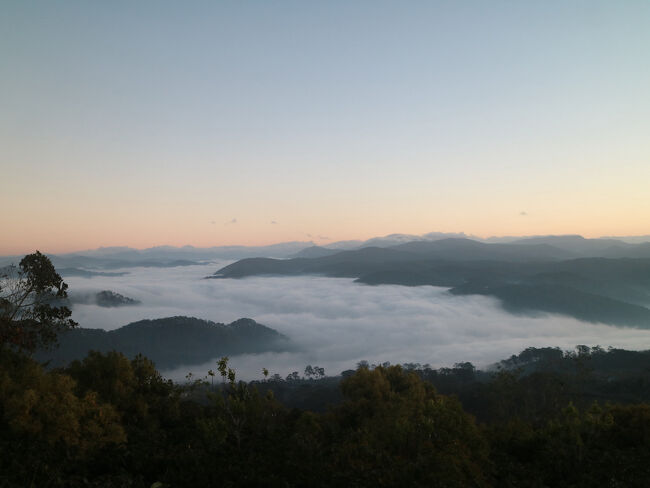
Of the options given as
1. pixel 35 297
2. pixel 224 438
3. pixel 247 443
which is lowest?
pixel 247 443

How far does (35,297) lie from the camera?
30969 mm

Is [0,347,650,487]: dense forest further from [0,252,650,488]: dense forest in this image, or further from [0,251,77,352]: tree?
[0,251,77,352]: tree

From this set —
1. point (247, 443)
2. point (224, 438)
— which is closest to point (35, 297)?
point (224, 438)

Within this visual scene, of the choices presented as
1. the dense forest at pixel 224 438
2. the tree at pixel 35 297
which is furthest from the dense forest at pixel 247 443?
the tree at pixel 35 297

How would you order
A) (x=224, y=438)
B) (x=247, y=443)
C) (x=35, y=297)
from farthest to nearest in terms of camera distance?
(x=35, y=297) → (x=247, y=443) → (x=224, y=438)

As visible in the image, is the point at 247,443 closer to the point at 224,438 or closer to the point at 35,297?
the point at 224,438

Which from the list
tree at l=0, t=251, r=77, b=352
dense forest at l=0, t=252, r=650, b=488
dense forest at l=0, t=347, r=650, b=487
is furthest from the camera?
Answer: tree at l=0, t=251, r=77, b=352

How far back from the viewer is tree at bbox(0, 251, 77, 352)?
93.4 feet

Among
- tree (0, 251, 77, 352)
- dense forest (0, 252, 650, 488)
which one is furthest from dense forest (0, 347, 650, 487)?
tree (0, 251, 77, 352)

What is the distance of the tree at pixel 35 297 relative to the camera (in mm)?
28453

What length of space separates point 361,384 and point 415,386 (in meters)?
6.81

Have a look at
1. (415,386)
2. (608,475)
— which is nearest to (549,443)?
(608,475)

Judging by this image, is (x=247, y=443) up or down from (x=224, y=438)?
down

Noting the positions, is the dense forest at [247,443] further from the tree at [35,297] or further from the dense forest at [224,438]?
the tree at [35,297]
